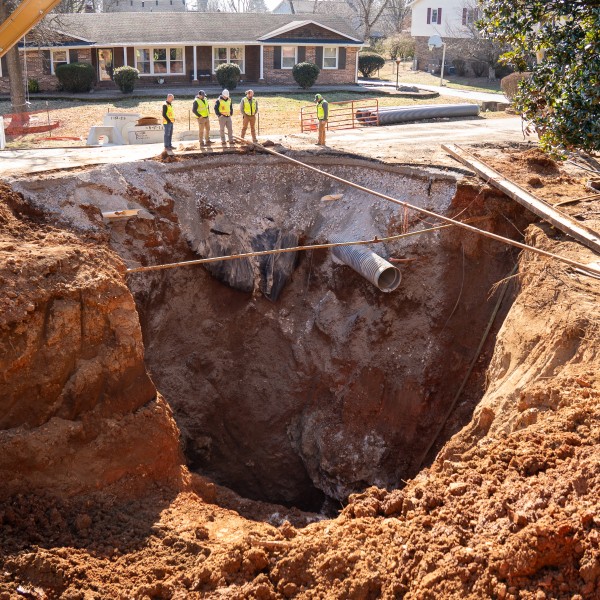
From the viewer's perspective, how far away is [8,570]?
952cm

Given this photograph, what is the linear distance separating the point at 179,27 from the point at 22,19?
86.1ft

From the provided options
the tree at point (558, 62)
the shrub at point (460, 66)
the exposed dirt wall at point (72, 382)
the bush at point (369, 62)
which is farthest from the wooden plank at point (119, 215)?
the shrub at point (460, 66)

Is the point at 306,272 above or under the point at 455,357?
above

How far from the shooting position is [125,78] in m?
37.3

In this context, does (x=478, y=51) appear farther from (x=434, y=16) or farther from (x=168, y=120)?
(x=168, y=120)

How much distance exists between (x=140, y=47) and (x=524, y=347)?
3394cm

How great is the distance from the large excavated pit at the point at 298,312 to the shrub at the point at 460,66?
115ft

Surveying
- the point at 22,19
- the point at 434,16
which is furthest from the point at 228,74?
the point at 434,16

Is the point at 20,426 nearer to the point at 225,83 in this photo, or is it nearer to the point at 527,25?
the point at 527,25

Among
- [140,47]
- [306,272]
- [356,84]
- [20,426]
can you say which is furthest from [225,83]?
[20,426]

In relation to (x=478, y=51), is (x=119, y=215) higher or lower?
lower

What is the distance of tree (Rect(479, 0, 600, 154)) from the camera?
13.7 metres

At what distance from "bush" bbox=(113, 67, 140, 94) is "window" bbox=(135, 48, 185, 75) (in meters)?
2.74

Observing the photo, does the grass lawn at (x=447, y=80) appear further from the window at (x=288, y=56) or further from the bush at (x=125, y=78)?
the bush at (x=125, y=78)
